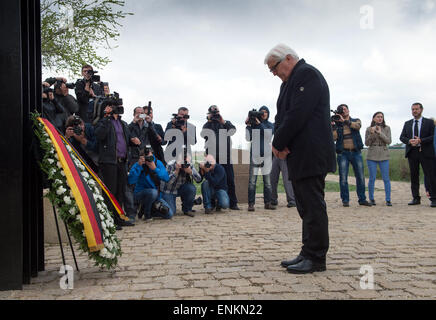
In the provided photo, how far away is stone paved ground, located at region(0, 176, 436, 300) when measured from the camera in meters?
3.64

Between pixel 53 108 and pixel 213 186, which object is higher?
pixel 53 108

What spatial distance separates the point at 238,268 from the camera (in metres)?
4.47

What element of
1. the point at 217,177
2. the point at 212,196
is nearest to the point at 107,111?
the point at 217,177

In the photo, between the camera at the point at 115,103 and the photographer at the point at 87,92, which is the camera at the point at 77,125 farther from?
the photographer at the point at 87,92

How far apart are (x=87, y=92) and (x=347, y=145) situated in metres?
6.01

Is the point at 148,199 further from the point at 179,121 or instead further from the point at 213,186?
the point at 179,121

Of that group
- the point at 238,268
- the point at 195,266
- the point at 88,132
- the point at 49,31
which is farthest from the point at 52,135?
the point at 49,31

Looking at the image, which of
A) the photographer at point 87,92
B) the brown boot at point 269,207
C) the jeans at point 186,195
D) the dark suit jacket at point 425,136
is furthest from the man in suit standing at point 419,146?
the photographer at point 87,92

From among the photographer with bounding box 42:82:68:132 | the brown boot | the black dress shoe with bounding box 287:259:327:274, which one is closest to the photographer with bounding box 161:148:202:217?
the brown boot

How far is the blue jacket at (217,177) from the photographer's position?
32.2 ft

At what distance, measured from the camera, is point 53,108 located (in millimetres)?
7398

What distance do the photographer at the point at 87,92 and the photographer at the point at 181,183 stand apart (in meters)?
1.96

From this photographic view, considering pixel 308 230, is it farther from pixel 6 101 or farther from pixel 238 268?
pixel 6 101

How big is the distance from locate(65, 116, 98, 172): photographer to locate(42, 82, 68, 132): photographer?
0.68 feet
